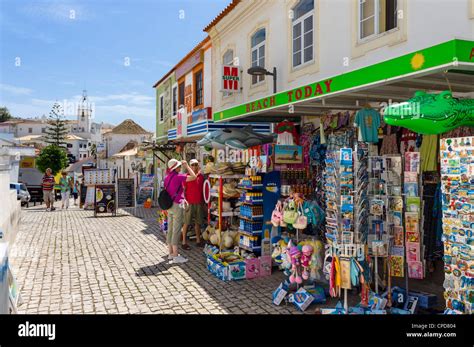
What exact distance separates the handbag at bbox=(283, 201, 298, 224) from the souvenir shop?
16mm

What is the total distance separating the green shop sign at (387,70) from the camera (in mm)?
3629

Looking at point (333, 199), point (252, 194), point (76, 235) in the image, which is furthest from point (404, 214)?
point (76, 235)

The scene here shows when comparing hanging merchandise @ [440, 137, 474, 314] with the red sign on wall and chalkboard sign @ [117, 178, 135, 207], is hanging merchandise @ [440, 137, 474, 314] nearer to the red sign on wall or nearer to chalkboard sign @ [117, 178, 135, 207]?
the red sign on wall

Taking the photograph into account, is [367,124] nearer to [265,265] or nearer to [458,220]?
[458,220]

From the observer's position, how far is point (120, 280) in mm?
6453

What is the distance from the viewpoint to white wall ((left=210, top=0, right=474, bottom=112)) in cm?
578

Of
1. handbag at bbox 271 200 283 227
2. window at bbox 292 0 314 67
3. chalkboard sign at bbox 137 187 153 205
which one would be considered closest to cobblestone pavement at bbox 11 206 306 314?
handbag at bbox 271 200 283 227

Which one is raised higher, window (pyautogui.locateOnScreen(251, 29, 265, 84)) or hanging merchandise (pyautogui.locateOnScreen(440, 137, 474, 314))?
window (pyautogui.locateOnScreen(251, 29, 265, 84))

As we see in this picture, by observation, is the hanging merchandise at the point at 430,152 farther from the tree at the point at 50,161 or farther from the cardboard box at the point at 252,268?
the tree at the point at 50,161

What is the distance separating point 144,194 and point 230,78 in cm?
892

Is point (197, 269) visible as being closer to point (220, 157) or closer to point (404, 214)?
point (220, 157)

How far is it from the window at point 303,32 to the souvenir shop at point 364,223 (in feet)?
7.74

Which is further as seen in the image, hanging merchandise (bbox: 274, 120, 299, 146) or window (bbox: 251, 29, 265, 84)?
window (bbox: 251, 29, 265, 84)

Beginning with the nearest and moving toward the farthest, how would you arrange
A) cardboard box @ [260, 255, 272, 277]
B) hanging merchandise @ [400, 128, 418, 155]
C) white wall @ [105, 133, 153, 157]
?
hanging merchandise @ [400, 128, 418, 155] < cardboard box @ [260, 255, 272, 277] < white wall @ [105, 133, 153, 157]
